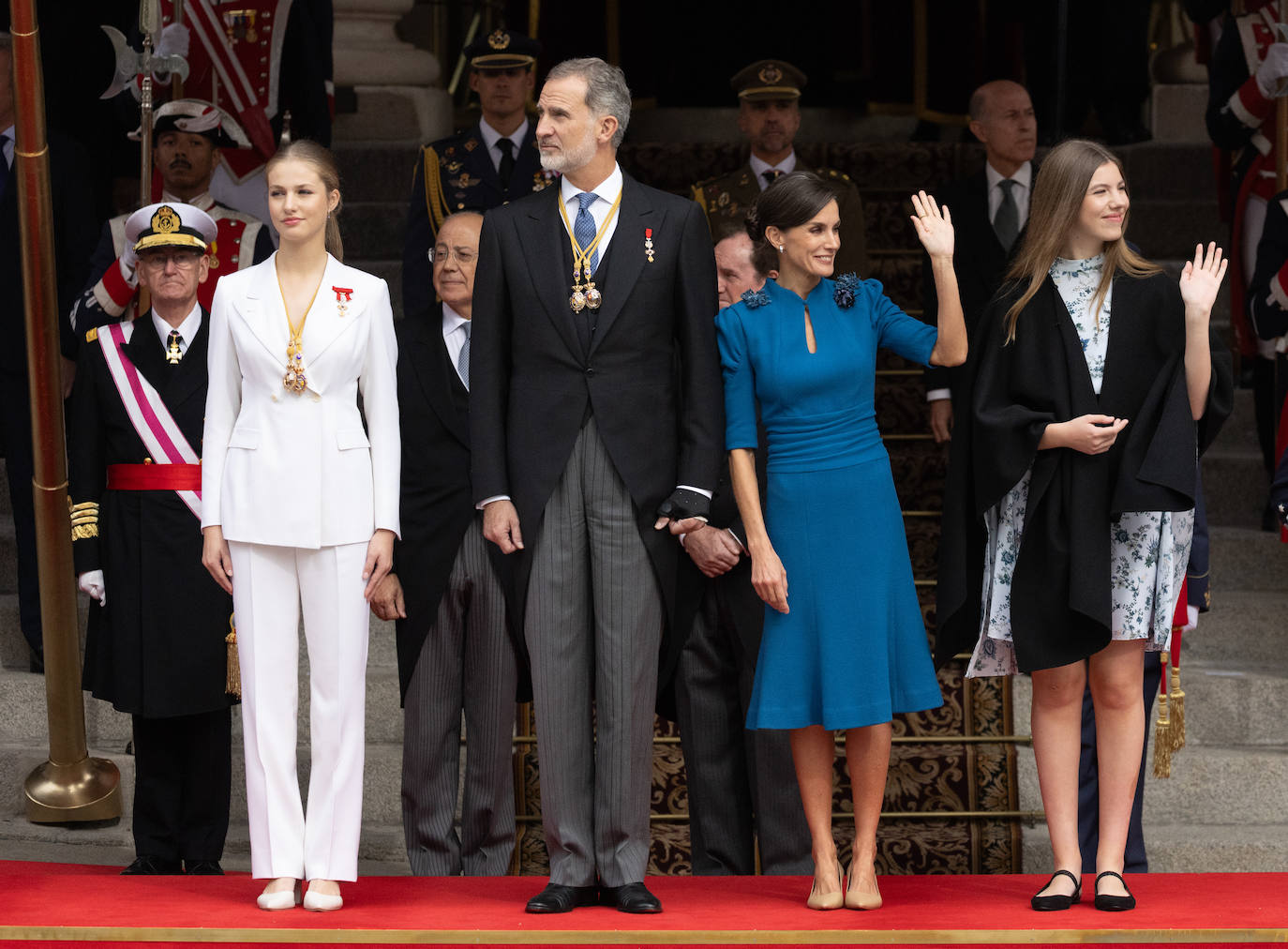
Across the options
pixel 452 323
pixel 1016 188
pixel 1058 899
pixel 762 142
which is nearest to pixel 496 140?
pixel 762 142

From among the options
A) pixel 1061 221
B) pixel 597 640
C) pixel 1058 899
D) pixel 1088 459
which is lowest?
pixel 1058 899

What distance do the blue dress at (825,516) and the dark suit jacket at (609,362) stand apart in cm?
10

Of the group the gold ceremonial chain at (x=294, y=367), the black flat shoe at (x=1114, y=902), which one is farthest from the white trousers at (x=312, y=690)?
the black flat shoe at (x=1114, y=902)

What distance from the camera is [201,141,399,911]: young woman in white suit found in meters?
3.85

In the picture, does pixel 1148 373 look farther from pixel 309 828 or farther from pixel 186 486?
pixel 186 486

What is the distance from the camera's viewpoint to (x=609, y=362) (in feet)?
12.7

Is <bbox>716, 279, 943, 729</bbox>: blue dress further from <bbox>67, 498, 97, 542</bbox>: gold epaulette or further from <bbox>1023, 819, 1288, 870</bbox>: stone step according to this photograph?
<bbox>67, 498, 97, 542</bbox>: gold epaulette

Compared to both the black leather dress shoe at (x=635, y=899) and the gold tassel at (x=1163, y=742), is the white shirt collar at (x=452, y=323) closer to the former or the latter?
the black leather dress shoe at (x=635, y=899)

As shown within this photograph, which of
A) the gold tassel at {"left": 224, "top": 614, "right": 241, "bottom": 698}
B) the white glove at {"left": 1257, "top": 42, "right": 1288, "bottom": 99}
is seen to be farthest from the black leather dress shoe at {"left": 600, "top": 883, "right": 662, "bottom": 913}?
the white glove at {"left": 1257, "top": 42, "right": 1288, "bottom": 99}

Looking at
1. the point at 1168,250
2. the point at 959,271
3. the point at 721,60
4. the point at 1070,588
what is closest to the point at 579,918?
the point at 1070,588

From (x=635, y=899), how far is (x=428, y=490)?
1.18 meters

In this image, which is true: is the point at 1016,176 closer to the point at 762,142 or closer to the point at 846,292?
the point at 762,142

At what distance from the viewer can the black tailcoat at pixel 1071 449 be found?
3.87 m

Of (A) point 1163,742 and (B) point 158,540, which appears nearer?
(A) point 1163,742
